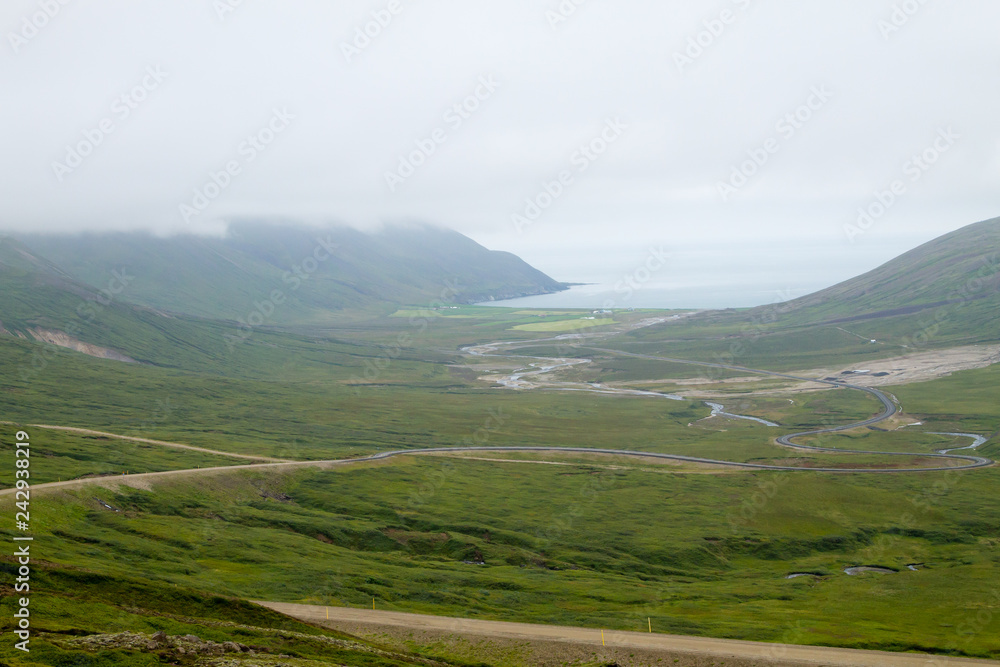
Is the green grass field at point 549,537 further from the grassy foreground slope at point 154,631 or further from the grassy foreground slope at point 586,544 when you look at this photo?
the grassy foreground slope at point 154,631

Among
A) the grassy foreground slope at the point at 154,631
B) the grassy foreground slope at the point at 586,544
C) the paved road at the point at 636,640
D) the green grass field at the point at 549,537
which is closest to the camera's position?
the grassy foreground slope at the point at 154,631

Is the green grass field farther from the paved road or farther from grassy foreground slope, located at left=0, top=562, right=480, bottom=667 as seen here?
the paved road

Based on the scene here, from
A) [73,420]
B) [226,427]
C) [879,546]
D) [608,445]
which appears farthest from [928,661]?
[73,420]

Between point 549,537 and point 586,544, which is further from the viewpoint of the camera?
point 549,537

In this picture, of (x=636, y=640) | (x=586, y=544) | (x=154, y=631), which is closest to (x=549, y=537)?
(x=586, y=544)

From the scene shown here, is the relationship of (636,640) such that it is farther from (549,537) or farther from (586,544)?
(549,537)

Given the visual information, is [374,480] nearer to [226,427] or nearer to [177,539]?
[177,539]

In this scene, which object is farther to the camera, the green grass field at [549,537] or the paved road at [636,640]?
the green grass field at [549,537]

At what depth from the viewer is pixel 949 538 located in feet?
375

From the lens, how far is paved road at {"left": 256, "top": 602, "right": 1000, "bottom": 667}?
212ft

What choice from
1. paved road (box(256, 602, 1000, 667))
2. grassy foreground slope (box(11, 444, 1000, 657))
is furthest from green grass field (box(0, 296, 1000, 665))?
A: paved road (box(256, 602, 1000, 667))

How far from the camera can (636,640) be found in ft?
223

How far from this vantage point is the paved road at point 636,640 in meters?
64.6

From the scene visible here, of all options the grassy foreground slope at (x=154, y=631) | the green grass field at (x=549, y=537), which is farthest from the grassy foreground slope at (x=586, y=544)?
the grassy foreground slope at (x=154, y=631)
